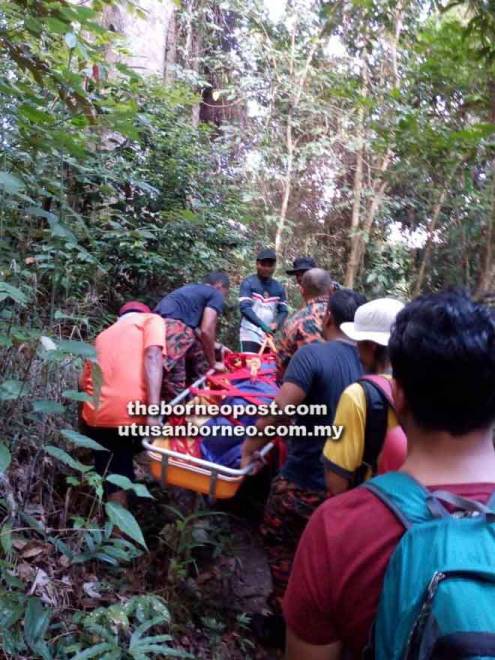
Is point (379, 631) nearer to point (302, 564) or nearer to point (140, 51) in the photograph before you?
point (302, 564)

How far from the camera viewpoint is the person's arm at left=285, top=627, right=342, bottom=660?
1065 millimetres

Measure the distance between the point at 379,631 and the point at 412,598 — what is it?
0.34 feet

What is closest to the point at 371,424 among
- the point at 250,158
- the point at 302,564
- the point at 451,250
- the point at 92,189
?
the point at 302,564

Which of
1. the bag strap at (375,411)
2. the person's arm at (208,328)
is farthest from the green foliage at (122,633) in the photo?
the person's arm at (208,328)

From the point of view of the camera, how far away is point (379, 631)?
88 centimetres

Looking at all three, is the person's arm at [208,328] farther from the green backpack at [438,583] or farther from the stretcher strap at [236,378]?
the green backpack at [438,583]

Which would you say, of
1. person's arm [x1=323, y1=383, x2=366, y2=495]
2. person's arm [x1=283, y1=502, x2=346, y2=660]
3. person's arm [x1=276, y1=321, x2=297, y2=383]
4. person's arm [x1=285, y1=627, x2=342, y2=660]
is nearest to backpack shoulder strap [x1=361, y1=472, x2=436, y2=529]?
person's arm [x1=283, y1=502, x2=346, y2=660]

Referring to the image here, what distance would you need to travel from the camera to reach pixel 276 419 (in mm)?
2635

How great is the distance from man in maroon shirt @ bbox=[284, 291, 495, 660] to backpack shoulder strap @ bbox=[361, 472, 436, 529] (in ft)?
0.05

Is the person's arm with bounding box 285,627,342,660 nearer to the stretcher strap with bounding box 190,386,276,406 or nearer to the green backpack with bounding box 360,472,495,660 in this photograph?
the green backpack with bounding box 360,472,495,660

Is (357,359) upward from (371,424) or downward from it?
upward

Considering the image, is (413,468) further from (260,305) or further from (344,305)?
(260,305)

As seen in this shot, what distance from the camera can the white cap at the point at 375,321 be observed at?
Result: 2.16 m

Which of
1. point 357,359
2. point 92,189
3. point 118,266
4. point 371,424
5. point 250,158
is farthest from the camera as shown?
point 250,158
